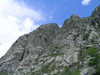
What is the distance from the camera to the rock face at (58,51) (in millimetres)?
106875

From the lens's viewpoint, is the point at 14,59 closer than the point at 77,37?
No

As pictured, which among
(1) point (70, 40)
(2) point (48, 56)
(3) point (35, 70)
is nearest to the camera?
(3) point (35, 70)

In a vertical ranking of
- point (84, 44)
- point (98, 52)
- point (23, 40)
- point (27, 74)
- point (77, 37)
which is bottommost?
point (27, 74)


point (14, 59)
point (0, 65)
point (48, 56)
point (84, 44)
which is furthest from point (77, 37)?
point (0, 65)

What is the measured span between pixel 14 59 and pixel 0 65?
15707mm

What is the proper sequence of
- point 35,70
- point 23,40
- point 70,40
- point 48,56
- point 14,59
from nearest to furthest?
point 35,70, point 48,56, point 70,40, point 14,59, point 23,40

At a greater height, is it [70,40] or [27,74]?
[70,40]

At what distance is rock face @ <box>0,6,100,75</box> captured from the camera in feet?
351

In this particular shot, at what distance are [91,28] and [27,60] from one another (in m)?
67.6

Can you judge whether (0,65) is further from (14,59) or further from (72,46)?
(72,46)

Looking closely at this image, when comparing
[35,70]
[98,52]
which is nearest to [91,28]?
[98,52]

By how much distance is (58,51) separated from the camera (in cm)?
13425

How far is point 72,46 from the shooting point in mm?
130875

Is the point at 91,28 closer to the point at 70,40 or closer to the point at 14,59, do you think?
the point at 70,40
